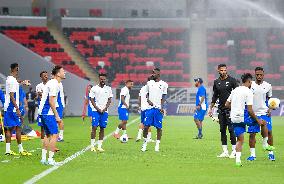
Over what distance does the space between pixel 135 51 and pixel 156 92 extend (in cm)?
3746

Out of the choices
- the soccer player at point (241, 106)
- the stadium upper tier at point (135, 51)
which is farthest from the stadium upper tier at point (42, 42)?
the soccer player at point (241, 106)

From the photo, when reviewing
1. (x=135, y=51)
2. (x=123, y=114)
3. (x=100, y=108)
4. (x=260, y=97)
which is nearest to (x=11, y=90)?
(x=100, y=108)

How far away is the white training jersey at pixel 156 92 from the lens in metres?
18.1

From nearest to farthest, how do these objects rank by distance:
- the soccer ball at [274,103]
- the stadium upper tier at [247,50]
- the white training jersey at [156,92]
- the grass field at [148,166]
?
the grass field at [148,166] → the soccer ball at [274,103] → the white training jersey at [156,92] → the stadium upper tier at [247,50]

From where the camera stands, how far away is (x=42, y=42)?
5378 cm

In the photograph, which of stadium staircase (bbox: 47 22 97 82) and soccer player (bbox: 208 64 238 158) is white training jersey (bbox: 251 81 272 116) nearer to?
soccer player (bbox: 208 64 238 158)

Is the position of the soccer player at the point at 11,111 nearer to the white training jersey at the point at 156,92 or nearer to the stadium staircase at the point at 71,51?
the white training jersey at the point at 156,92

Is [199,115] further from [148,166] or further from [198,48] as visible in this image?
[198,48]

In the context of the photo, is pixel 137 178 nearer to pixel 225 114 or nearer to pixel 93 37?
pixel 225 114

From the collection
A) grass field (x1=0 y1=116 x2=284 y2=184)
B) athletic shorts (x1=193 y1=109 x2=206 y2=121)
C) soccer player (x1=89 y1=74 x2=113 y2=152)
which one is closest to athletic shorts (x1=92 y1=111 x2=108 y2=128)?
soccer player (x1=89 y1=74 x2=113 y2=152)

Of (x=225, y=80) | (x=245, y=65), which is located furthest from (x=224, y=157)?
(x=245, y=65)

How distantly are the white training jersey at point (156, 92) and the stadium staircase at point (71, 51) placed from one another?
108 feet

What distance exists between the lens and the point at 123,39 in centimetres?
5659

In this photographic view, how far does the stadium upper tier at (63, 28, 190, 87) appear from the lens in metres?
52.2
